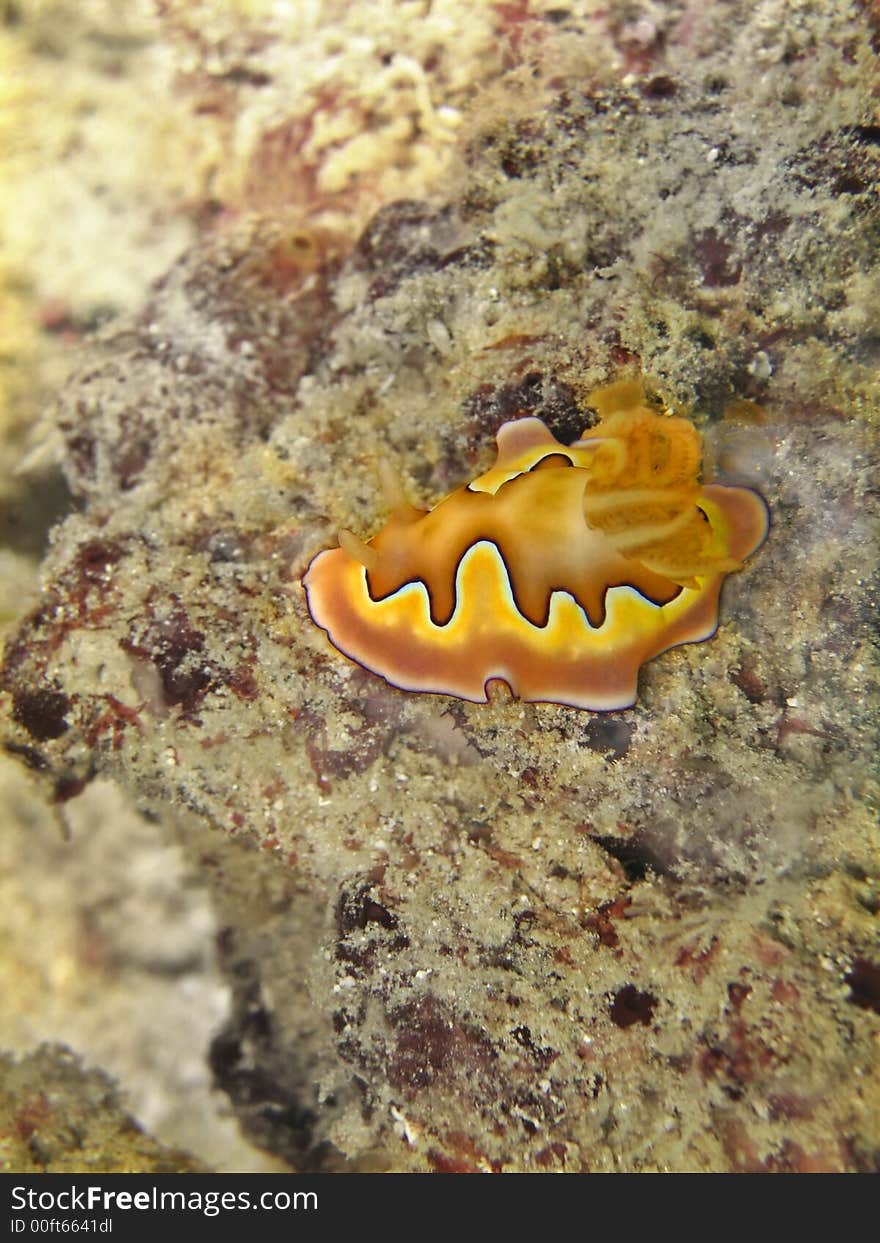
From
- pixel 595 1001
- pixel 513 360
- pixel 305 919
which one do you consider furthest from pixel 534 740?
pixel 305 919

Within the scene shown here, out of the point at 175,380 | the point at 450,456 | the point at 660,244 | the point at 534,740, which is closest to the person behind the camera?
the point at 534,740

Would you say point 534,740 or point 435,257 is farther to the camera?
point 435,257

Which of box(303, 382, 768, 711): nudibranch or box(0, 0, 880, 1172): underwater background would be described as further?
box(303, 382, 768, 711): nudibranch

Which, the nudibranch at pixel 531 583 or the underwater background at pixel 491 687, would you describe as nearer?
the underwater background at pixel 491 687

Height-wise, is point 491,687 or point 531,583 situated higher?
point 531,583

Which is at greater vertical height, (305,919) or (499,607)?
(499,607)

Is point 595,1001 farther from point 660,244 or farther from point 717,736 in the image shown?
point 660,244
